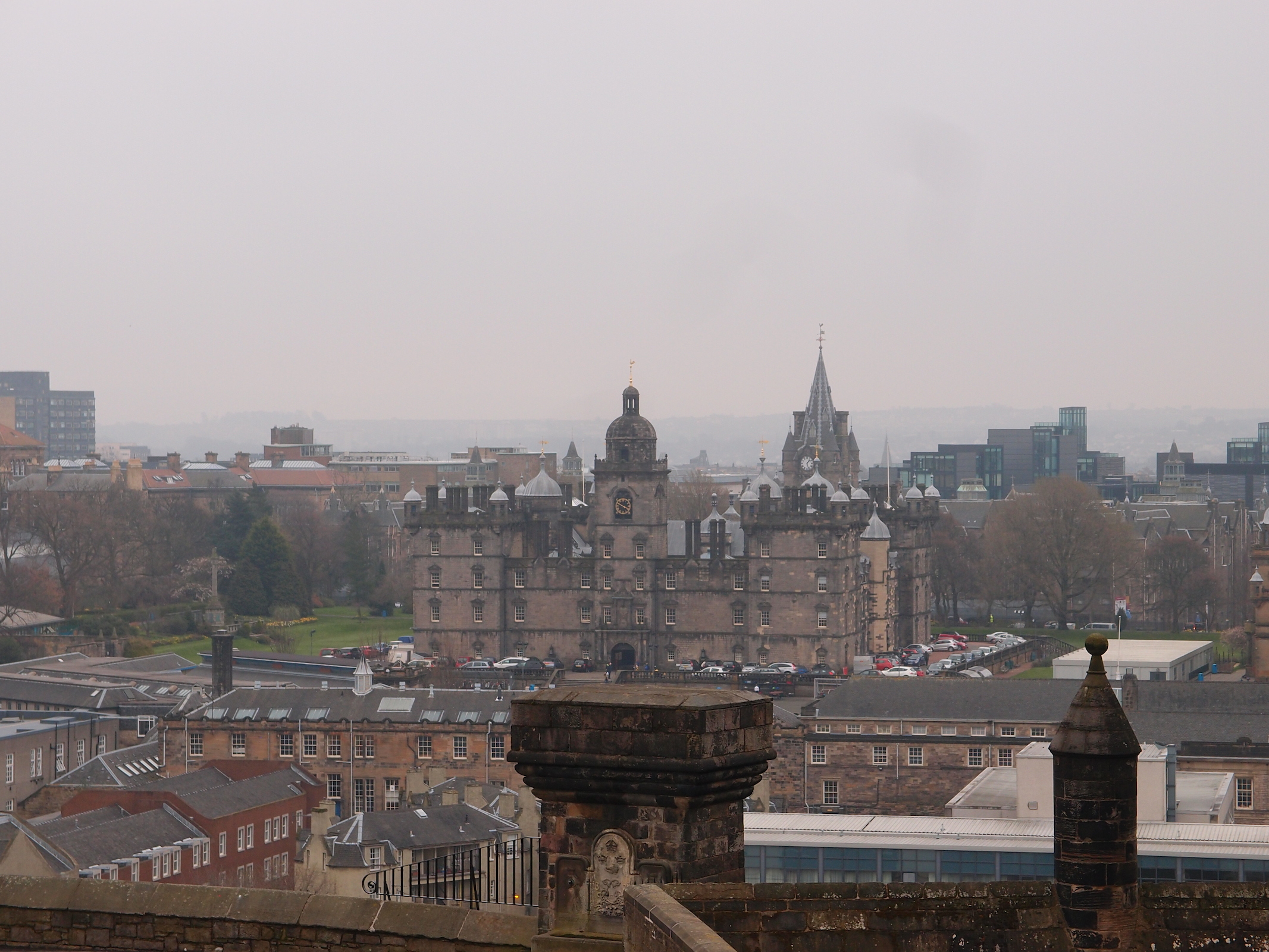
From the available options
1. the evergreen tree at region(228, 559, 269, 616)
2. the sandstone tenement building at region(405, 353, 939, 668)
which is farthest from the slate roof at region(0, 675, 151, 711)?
the evergreen tree at region(228, 559, 269, 616)

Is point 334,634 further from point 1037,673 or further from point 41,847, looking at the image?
point 41,847

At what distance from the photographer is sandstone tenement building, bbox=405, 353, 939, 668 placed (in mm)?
109062

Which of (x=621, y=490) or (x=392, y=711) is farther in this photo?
(x=621, y=490)

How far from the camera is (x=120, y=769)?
71750 mm

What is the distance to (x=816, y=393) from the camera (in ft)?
537

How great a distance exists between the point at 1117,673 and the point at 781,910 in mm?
75662

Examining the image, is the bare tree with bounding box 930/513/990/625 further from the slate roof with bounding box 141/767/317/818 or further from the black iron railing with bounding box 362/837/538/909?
the black iron railing with bounding box 362/837/538/909

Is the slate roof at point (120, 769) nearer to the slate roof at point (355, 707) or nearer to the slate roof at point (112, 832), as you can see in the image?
the slate roof at point (355, 707)

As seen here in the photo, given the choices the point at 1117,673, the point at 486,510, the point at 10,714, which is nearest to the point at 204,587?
the point at 486,510

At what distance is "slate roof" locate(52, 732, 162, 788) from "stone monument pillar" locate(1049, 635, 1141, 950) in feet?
181

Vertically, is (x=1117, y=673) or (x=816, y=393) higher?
(x=816, y=393)

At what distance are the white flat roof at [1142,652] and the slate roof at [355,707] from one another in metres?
26.3

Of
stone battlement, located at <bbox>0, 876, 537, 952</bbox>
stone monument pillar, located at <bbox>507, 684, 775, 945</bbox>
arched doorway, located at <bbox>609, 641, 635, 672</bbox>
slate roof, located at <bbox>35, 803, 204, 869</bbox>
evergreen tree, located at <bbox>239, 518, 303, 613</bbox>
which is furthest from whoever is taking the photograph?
evergreen tree, located at <bbox>239, 518, 303, 613</bbox>

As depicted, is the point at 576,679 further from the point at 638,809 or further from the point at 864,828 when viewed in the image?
the point at 638,809
